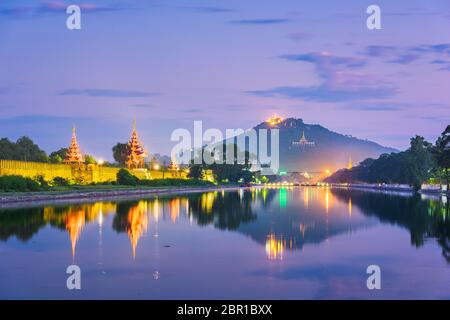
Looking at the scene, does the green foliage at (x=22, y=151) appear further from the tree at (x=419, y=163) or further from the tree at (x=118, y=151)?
the tree at (x=419, y=163)

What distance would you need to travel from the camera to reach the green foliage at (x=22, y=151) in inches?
4325

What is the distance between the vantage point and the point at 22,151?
11481 centimetres

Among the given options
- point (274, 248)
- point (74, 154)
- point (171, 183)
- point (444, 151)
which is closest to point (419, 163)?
point (444, 151)

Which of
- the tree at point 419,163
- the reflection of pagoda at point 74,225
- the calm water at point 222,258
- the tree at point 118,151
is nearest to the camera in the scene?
the calm water at point 222,258

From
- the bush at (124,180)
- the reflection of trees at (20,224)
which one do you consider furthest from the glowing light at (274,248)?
the bush at (124,180)

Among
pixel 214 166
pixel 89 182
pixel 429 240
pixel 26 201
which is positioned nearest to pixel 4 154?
pixel 89 182

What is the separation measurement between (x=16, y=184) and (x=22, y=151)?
66736 millimetres

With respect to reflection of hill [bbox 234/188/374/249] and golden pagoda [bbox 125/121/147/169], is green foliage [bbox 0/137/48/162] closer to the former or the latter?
golden pagoda [bbox 125/121/147/169]

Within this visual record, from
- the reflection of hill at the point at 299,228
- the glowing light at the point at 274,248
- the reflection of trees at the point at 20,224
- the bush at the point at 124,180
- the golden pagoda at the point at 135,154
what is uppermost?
the golden pagoda at the point at 135,154

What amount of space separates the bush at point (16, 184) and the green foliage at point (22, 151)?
55576mm

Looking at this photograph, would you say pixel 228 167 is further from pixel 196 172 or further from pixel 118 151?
pixel 118 151

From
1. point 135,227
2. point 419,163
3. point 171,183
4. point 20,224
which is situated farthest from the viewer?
point 171,183
